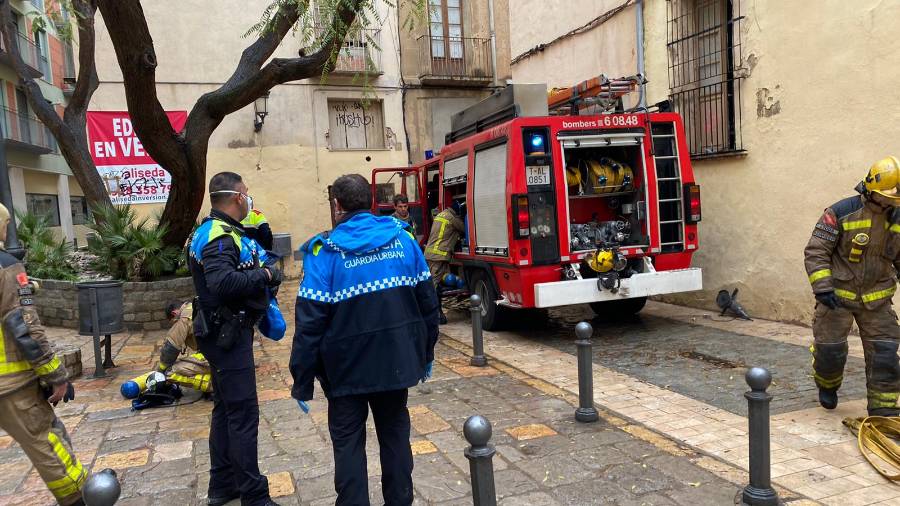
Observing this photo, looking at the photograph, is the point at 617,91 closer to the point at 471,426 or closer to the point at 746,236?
the point at 746,236

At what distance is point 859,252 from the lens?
4324 mm

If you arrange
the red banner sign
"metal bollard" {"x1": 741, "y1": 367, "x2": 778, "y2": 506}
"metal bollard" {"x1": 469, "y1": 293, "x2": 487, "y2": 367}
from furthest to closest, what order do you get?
the red banner sign → "metal bollard" {"x1": 469, "y1": 293, "x2": 487, "y2": 367} → "metal bollard" {"x1": 741, "y1": 367, "x2": 778, "y2": 506}

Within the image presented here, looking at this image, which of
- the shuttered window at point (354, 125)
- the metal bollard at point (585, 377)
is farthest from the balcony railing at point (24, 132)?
the metal bollard at point (585, 377)

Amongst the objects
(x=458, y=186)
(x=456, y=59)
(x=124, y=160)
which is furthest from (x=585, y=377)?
(x=456, y=59)

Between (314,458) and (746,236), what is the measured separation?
6.53 metres

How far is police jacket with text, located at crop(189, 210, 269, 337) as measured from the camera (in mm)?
3221

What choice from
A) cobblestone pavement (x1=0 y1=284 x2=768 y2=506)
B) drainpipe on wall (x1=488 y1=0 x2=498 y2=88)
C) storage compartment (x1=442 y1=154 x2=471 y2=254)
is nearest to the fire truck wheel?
storage compartment (x1=442 y1=154 x2=471 y2=254)

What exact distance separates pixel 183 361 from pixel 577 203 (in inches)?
198

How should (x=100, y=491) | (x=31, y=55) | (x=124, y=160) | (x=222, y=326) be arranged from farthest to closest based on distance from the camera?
(x=31, y=55) → (x=124, y=160) → (x=222, y=326) → (x=100, y=491)

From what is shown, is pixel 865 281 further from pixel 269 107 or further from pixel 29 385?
pixel 269 107

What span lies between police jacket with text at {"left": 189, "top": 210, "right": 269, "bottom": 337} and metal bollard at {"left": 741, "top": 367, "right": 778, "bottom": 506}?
2.63 m

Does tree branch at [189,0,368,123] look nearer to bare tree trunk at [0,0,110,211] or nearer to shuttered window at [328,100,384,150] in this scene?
bare tree trunk at [0,0,110,211]

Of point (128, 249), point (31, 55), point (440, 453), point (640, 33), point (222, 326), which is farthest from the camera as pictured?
point (31, 55)

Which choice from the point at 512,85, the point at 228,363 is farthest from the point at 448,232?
the point at 228,363
